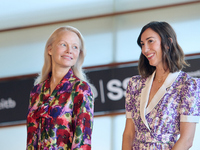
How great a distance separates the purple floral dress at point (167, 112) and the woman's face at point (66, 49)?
1.58 ft

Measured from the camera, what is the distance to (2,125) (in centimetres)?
411

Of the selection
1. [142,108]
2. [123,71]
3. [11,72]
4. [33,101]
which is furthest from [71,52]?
[11,72]

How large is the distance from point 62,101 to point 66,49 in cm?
32

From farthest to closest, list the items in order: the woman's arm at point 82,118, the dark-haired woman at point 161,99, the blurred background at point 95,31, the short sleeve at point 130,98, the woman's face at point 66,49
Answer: the blurred background at point 95,31 < the short sleeve at point 130,98 < the woman's face at point 66,49 < the dark-haired woman at point 161,99 < the woman's arm at point 82,118

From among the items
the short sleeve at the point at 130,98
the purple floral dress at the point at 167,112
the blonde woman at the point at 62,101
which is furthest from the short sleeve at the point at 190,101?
the blonde woman at the point at 62,101

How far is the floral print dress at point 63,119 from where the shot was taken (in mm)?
1833

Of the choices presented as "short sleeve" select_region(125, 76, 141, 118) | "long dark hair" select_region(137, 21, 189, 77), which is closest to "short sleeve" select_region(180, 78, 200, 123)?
"long dark hair" select_region(137, 21, 189, 77)

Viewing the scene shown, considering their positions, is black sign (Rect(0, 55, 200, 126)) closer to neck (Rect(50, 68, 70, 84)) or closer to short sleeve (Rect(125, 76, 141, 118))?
short sleeve (Rect(125, 76, 141, 118))

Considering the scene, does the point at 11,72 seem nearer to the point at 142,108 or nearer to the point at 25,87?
the point at 25,87

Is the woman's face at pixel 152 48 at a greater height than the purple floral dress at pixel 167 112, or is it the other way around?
the woman's face at pixel 152 48

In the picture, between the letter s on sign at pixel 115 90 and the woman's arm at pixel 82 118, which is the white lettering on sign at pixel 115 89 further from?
the woman's arm at pixel 82 118

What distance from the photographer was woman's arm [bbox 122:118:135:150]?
207 centimetres

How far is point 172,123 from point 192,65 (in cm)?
198

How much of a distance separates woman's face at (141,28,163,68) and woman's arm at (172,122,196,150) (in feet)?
1.30
